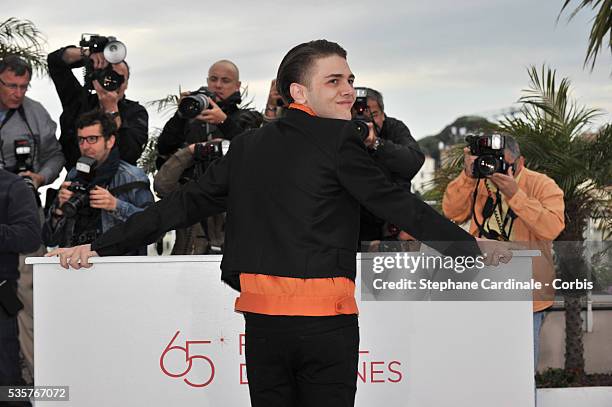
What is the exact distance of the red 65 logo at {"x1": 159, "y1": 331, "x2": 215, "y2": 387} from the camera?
15.2ft

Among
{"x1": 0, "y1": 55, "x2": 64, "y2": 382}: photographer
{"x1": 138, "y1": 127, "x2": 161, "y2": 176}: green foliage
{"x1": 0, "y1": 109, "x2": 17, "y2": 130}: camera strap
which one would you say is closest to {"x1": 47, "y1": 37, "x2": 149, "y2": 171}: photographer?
{"x1": 0, "y1": 55, "x2": 64, "y2": 382}: photographer

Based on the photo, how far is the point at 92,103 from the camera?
668 cm

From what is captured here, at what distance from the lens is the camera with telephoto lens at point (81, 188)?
5.55 meters

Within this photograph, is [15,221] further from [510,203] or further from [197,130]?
[510,203]

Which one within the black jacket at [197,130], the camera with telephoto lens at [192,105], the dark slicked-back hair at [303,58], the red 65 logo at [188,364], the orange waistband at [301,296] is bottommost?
the red 65 logo at [188,364]

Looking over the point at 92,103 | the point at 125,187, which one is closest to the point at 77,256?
the point at 125,187

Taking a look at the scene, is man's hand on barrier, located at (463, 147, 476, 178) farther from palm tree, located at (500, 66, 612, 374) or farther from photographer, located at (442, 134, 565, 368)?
palm tree, located at (500, 66, 612, 374)

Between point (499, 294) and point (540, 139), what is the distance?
4585 mm

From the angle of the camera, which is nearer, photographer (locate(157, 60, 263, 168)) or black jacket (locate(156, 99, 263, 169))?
photographer (locate(157, 60, 263, 168))

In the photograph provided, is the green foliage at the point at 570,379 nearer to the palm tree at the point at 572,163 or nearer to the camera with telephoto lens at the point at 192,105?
the palm tree at the point at 572,163

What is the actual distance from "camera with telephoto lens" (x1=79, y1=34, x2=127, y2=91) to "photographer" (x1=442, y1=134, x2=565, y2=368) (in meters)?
2.35

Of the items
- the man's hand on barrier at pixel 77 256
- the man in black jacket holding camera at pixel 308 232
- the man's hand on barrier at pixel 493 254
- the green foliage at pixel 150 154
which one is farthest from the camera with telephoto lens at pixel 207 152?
the green foliage at pixel 150 154

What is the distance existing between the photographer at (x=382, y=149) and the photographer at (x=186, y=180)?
90 centimetres

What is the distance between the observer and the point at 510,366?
4613mm
